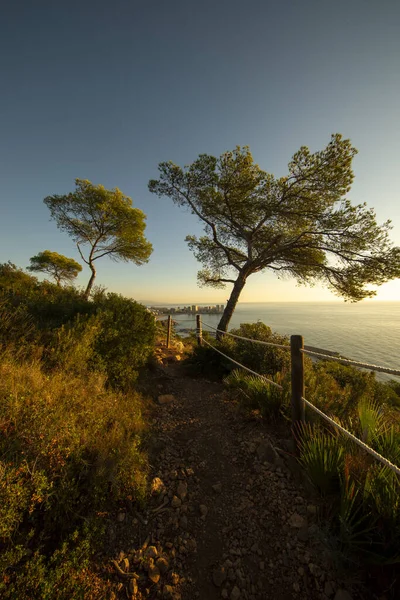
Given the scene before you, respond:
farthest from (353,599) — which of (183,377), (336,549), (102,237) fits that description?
(102,237)

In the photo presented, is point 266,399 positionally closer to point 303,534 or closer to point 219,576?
point 303,534

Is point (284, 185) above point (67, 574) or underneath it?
above

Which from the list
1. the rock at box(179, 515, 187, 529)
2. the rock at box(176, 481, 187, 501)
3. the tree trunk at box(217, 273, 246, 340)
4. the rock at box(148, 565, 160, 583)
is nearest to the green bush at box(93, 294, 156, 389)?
the rock at box(176, 481, 187, 501)

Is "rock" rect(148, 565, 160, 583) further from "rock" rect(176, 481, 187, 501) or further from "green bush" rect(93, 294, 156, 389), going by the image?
"green bush" rect(93, 294, 156, 389)

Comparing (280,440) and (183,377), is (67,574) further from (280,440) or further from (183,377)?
(183,377)

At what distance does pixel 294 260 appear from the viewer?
9.55 m

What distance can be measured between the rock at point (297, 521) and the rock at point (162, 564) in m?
1.14

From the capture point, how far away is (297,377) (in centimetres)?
276

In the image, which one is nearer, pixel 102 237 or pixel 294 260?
pixel 294 260

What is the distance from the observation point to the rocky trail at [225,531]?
63.9 inches

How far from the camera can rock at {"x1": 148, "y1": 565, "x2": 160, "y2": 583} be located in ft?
5.39

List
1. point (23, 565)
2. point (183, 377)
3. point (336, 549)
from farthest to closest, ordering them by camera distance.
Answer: point (183, 377) < point (336, 549) < point (23, 565)

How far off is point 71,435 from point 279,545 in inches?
83.9

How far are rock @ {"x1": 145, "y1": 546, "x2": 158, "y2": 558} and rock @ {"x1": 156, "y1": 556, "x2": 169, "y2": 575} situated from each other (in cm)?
5
